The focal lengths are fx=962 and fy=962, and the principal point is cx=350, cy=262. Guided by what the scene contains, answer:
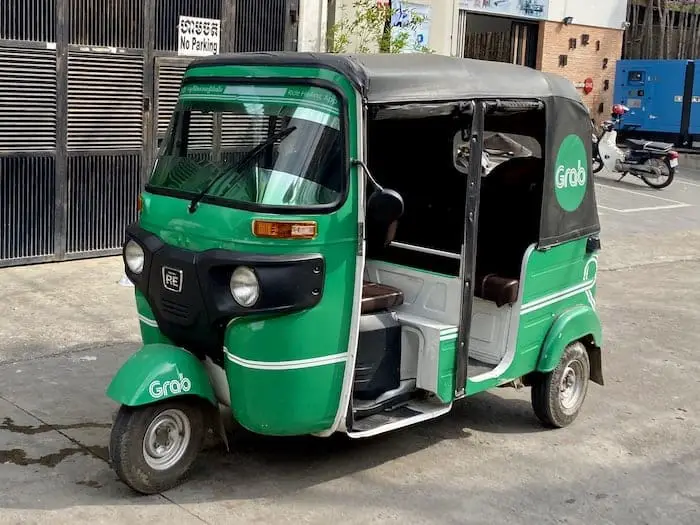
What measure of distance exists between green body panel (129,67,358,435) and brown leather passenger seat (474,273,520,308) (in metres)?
1.21

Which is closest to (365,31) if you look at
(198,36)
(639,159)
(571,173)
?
(198,36)

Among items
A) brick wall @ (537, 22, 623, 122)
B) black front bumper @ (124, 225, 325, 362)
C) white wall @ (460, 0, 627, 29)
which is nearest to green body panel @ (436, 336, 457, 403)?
black front bumper @ (124, 225, 325, 362)

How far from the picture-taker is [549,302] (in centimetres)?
572

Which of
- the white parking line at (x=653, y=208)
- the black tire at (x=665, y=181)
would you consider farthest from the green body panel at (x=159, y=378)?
the black tire at (x=665, y=181)

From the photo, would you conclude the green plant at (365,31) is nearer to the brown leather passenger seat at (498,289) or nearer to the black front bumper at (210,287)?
the brown leather passenger seat at (498,289)

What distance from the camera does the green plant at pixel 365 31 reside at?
1202 cm

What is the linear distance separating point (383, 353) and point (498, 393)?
175cm

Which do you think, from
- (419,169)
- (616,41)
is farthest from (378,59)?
(616,41)

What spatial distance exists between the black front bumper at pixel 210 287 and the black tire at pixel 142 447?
31 cm

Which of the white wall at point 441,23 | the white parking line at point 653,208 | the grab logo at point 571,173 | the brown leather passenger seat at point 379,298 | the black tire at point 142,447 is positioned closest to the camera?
the black tire at point 142,447

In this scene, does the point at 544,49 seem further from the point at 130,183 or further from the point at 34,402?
the point at 34,402

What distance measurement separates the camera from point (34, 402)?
5.88 meters

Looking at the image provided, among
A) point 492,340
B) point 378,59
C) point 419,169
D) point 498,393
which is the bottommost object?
point 498,393

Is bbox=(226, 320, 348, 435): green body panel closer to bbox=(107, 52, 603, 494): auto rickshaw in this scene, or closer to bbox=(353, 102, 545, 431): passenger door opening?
bbox=(107, 52, 603, 494): auto rickshaw
